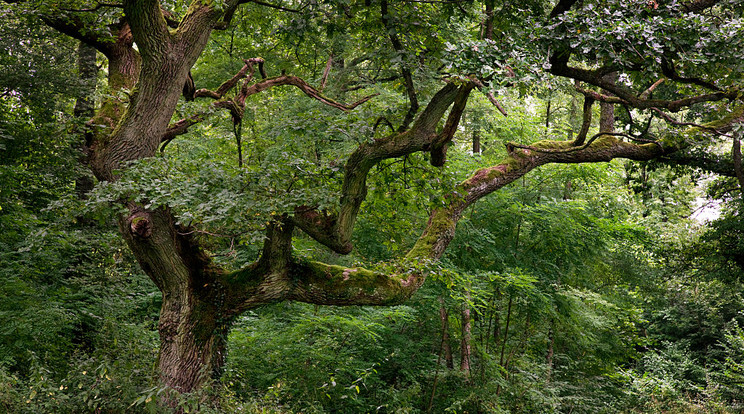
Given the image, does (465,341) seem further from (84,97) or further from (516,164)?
(84,97)

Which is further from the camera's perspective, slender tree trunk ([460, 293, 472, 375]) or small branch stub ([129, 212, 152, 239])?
slender tree trunk ([460, 293, 472, 375])

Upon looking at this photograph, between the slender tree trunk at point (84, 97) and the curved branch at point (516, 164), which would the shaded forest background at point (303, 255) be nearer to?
the slender tree trunk at point (84, 97)

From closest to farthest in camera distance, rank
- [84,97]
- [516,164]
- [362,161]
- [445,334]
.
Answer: [362,161]
[516,164]
[84,97]
[445,334]

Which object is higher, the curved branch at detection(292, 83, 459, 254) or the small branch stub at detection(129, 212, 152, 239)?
the curved branch at detection(292, 83, 459, 254)

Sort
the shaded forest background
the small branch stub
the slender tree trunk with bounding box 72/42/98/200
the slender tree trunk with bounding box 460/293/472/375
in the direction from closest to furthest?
1. the shaded forest background
2. the small branch stub
3. the slender tree trunk with bounding box 72/42/98/200
4. the slender tree trunk with bounding box 460/293/472/375

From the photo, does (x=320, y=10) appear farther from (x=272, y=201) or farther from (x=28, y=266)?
(x=28, y=266)

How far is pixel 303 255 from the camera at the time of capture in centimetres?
622

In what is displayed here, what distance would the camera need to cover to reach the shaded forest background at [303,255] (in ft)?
16.0

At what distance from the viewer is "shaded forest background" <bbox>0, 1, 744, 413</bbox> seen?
4.88 meters

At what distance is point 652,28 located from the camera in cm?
394

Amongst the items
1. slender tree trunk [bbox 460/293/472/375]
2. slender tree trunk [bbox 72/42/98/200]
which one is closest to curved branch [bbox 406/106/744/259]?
slender tree trunk [bbox 460/293/472/375]

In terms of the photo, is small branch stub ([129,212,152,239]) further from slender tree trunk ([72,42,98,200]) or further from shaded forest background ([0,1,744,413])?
slender tree trunk ([72,42,98,200])

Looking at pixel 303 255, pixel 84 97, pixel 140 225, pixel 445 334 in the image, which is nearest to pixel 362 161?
pixel 303 255

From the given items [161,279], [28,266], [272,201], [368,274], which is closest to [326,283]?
[368,274]
